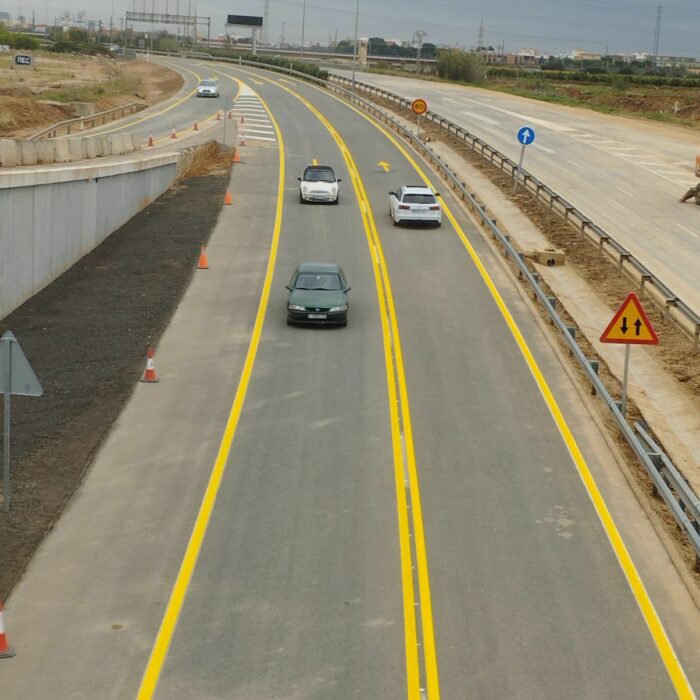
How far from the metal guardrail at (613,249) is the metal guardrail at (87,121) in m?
21.3

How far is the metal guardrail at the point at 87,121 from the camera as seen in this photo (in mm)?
54525

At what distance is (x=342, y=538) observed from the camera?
15148 millimetres

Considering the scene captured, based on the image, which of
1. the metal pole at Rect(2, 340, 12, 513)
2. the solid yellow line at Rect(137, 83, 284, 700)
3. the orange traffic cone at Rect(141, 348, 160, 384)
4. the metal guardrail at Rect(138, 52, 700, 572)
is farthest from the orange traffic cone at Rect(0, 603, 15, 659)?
the orange traffic cone at Rect(141, 348, 160, 384)

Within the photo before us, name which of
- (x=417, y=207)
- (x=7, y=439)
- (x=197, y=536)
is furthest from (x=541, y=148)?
(x=7, y=439)

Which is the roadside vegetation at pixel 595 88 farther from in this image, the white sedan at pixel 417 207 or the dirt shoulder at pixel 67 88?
the white sedan at pixel 417 207

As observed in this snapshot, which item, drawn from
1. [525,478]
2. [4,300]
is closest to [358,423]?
[525,478]

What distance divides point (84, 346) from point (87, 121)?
1767 inches

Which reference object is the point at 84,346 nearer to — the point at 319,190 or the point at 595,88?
the point at 319,190

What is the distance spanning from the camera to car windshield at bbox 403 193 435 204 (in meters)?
38.3

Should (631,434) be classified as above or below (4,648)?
above

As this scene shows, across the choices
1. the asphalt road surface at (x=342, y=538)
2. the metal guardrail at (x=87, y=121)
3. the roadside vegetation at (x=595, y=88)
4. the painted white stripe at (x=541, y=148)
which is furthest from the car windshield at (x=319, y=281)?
the roadside vegetation at (x=595, y=88)

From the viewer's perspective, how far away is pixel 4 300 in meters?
25.4

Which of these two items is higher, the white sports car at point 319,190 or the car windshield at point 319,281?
the white sports car at point 319,190

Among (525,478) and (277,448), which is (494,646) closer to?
(525,478)
